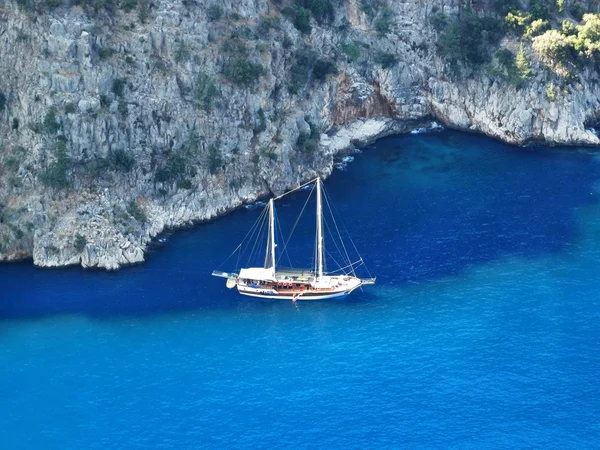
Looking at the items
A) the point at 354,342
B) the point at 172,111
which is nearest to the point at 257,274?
the point at 354,342

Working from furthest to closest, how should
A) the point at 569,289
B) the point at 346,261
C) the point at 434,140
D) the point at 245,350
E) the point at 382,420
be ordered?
the point at 434,140
the point at 346,261
the point at 569,289
the point at 245,350
the point at 382,420

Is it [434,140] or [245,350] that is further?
[434,140]

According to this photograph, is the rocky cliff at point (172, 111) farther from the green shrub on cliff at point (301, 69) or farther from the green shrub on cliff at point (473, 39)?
the green shrub on cliff at point (473, 39)

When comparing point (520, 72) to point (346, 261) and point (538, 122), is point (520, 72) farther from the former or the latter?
point (346, 261)

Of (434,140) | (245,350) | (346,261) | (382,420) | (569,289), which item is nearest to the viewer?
(382,420)

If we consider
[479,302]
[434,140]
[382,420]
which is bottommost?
[382,420]

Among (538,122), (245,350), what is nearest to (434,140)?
(538,122)
